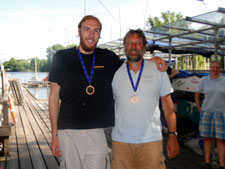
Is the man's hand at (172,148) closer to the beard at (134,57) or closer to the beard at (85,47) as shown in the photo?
the beard at (134,57)

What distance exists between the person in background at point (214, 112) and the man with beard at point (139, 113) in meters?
2.05

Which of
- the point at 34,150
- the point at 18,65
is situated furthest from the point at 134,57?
the point at 18,65

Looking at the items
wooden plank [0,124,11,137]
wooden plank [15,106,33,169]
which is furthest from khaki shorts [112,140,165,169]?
wooden plank [0,124,11,137]

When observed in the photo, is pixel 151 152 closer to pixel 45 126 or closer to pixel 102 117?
pixel 102 117

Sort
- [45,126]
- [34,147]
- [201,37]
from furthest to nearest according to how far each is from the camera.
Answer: [201,37], [45,126], [34,147]

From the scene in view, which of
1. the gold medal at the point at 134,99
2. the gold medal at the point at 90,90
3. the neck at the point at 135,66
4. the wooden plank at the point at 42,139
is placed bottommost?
the wooden plank at the point at 42,139

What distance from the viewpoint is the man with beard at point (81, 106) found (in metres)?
2.20

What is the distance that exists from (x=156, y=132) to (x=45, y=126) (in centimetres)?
608

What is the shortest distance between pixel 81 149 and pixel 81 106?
1.37 ft

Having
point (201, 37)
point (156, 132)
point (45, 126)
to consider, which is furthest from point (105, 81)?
point (201, 37)

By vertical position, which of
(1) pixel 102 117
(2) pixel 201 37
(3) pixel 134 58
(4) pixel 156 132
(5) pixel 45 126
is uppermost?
(2) pixel 201 37

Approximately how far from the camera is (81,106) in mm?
2201

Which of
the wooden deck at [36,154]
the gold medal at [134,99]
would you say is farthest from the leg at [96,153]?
the wooden deck at [36,154]

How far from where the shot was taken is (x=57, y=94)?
228cm
